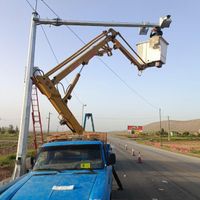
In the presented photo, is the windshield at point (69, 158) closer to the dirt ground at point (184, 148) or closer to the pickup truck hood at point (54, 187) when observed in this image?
the pickup truck hood at point (54, 187)

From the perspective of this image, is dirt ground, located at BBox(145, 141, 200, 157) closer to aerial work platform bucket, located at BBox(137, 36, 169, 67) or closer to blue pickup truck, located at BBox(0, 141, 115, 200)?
aerial work platform bucket, located at BBox(137, 36, 169, 67)

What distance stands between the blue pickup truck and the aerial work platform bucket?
26.8 feet

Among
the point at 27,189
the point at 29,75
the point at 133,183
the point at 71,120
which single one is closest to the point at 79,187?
the point at 27,189

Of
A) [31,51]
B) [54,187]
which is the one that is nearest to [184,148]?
[31,51]

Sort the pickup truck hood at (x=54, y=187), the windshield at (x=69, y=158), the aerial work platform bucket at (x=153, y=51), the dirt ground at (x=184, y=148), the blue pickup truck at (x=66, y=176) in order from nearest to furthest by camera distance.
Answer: the pickup truck hood at (x=54, y=187), the blue pickup truck at (x=66, y=176), the windshield at (x=69, y=158), the aerial work platform bucket at (x=153, y=51), the dirt ground at (x=184, y=148)

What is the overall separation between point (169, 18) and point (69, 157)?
7.88m

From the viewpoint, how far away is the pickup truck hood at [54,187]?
578 cm

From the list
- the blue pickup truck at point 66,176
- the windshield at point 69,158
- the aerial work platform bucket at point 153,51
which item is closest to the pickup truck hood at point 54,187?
the blue pickup truck at point 66,176

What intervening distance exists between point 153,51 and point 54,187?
1131 cm

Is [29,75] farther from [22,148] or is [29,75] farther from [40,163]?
[40,163]

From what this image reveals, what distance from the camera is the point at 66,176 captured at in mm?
7047

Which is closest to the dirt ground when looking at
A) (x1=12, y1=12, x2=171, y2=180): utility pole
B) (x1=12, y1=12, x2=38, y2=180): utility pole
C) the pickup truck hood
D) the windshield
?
(x1=12, y1=12, x2=171, y2=180): utility pole

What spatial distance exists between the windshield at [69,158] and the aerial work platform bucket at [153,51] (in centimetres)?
833

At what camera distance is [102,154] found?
8.27 m
